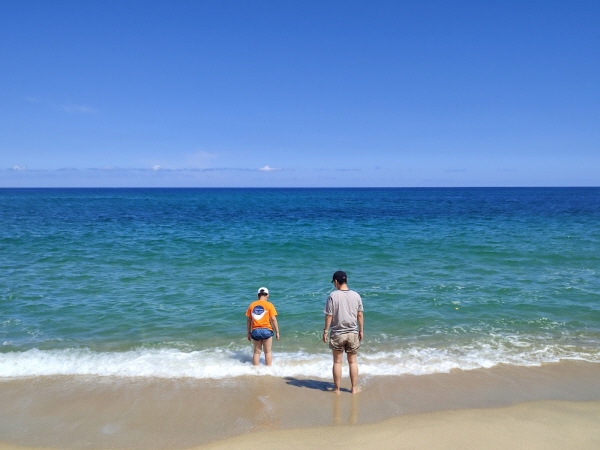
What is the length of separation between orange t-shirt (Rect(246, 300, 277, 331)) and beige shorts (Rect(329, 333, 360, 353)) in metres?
1.32

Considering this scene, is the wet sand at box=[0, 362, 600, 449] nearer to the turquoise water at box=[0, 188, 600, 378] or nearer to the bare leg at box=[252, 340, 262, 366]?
the bare leg at box=[252, 340, 262, 366]

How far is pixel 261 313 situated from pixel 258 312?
2.0 inches

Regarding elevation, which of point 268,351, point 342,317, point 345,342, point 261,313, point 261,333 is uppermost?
point 342,317

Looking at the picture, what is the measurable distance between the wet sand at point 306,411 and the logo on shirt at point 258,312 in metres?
0.92

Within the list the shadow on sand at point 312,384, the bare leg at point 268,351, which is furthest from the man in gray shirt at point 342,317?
the bare leg at point 268,351

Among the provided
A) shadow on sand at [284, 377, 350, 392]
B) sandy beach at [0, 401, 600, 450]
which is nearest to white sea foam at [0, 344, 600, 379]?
shadow on sand at [284, 377, 350, 392]

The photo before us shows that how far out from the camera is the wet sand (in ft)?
16.8

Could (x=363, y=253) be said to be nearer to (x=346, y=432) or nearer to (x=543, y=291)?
(x=543, y=291)

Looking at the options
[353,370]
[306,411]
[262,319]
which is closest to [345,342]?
[353,370]

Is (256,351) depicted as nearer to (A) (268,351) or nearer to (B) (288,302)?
(A) (268,351)

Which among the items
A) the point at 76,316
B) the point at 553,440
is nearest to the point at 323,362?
the point at 553,440

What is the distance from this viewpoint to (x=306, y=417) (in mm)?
5602

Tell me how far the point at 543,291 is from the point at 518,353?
491cm

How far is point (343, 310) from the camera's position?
19.5 feet
